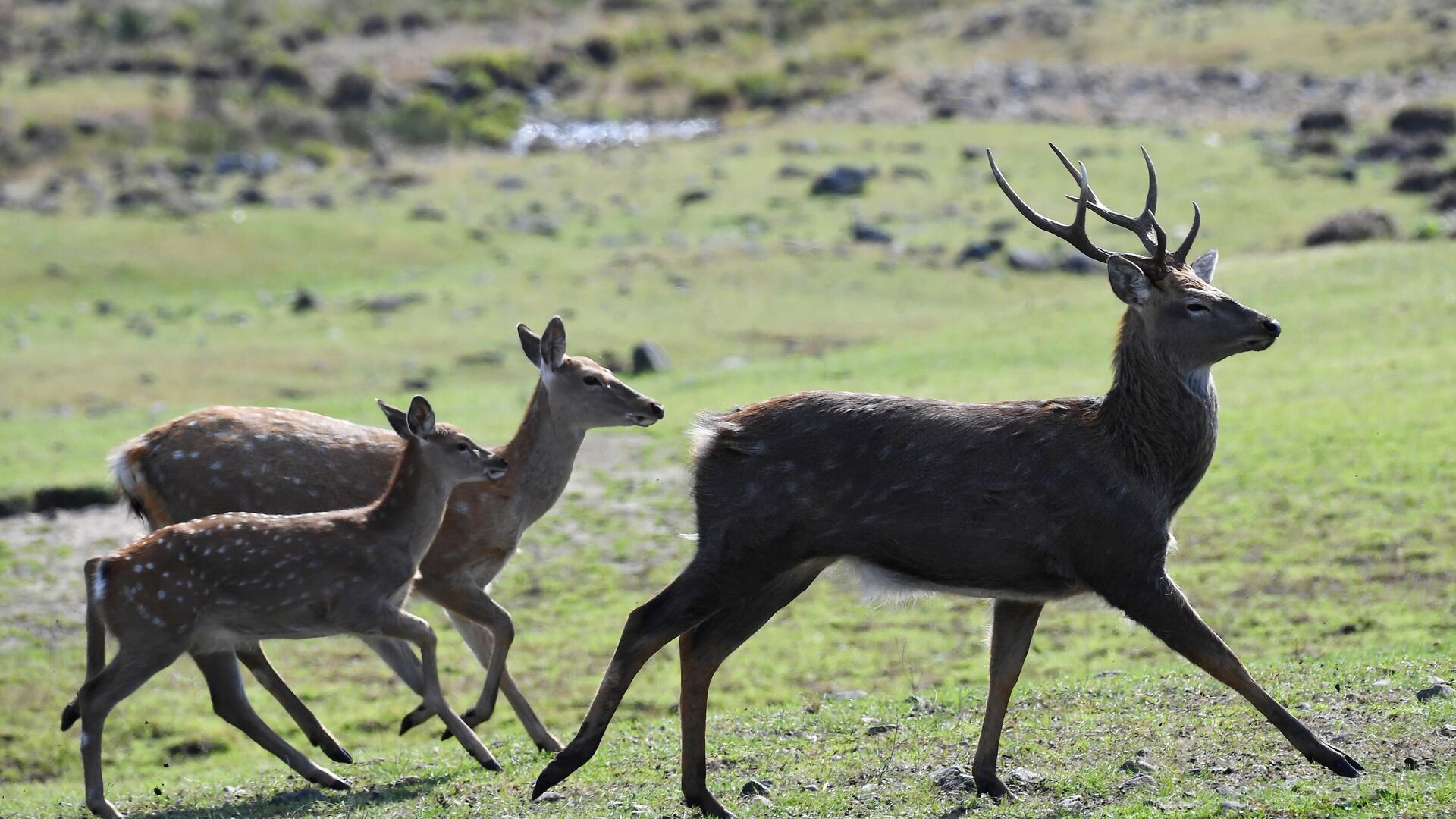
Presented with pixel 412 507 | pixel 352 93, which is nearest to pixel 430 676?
pixel 412 507

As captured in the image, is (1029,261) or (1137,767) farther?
(1029,261)

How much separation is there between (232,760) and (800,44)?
54755 mm

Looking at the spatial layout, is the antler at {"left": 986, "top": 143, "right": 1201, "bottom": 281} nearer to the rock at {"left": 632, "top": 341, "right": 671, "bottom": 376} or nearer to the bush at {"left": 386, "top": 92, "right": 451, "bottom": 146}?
the rock at {"left": 632, "top": 341, "right": 671, "bottom": 376}

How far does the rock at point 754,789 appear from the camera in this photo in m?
8.53

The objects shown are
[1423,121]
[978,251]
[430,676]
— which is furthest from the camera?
[1423,121]

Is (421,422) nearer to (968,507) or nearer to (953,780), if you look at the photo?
(968,507)

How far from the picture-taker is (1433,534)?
14141 mm

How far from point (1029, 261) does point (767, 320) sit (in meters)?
5.33

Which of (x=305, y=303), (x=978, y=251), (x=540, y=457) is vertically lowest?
(x=305, y=303)

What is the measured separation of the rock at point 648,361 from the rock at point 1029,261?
857cm

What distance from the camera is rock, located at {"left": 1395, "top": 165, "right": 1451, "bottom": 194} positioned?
32.3 metres

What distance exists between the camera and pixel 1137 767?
8.27 metres

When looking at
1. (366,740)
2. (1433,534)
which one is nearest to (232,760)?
(366,740)

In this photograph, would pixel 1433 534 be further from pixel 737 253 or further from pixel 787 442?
pixel 737 253
